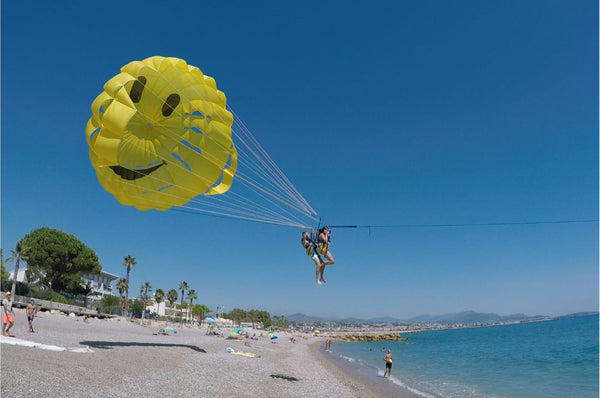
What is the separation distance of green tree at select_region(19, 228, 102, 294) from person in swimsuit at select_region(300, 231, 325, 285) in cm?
4686

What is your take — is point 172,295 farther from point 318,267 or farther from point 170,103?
point 318,267

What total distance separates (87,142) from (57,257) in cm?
4517

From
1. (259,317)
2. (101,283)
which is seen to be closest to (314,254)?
(101,283)

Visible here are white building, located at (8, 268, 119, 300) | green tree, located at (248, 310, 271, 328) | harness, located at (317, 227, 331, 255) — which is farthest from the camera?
green tree, located at (248, 310, 271, 328)

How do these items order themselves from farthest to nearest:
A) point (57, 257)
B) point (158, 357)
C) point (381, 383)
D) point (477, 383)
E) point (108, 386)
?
point (57, 257)
point (477, 383)
point (381, 383)
point (158, 357)
point (108, 386)

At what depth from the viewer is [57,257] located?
48344 mm

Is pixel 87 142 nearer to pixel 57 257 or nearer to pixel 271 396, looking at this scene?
pixel 271 396

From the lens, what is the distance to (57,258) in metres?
48.3

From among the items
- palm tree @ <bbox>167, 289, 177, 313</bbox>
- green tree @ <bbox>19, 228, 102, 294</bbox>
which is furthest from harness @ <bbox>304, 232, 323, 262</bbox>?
palm tree @ <bbox>167, 289, 177, 313</bbox>

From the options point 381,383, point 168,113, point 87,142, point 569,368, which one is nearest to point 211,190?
point 168,113

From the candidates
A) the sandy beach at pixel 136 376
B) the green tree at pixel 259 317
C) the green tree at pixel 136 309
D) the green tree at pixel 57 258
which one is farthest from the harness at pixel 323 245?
the green tree at pixel 259 317

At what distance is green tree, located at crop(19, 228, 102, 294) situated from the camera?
155ft

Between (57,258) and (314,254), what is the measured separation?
158ft

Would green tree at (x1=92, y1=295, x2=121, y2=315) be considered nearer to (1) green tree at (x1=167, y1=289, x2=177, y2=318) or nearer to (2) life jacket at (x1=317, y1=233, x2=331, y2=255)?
Result: (1) green tree at (x1=167, y1=289, x2=177, y2=318)
